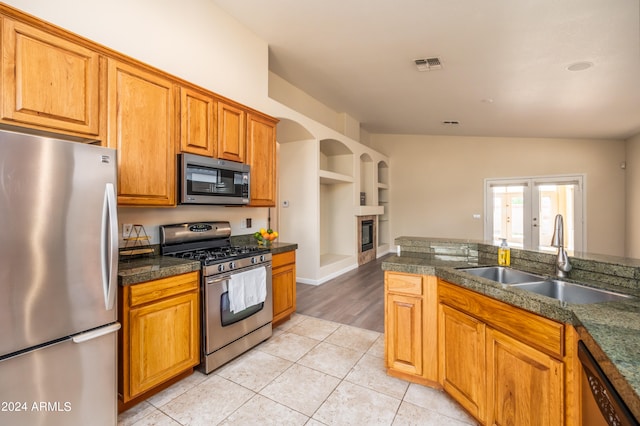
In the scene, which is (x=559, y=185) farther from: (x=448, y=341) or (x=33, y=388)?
(x=33, y=388)

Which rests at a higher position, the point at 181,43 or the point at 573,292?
the point at 181,43

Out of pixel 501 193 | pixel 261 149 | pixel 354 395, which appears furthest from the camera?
pixel 501 193

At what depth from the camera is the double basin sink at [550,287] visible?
153 centimetres

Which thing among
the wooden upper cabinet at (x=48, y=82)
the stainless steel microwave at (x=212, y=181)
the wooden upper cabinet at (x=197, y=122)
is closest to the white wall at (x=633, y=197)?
the stainless steel microwave at (x=212, y=181)

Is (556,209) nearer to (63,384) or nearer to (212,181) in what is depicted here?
(212,181)

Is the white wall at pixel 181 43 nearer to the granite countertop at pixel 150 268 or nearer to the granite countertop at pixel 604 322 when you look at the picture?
the granite countertop at pixel 150 268

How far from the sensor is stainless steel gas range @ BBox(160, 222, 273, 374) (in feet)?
7.42

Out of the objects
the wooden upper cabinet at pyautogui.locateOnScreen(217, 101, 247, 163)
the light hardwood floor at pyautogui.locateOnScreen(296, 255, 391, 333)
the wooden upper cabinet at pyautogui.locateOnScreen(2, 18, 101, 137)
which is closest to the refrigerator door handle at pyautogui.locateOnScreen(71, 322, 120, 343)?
the wooden upper cabinet at pyautogui.locateOnScreen(2, 18, 101, 137)

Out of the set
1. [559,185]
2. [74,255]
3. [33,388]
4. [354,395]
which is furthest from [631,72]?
[33,388]

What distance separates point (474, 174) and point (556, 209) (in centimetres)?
185

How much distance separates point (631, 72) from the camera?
3.31m

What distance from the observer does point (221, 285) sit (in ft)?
7.66

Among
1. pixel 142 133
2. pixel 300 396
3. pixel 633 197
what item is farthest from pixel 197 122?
pixel 633 197

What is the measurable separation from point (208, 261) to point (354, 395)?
1.43 meters
